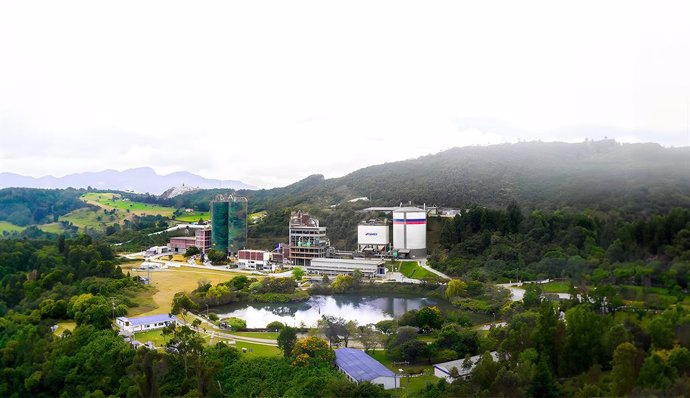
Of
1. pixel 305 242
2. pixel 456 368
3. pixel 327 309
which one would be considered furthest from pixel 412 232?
pixel 456 368

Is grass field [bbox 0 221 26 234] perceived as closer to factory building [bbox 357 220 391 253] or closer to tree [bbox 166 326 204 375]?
factory building [bbox 357 220 391 253]

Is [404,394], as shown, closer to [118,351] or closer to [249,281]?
[118,351]

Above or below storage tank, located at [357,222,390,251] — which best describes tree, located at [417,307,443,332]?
below

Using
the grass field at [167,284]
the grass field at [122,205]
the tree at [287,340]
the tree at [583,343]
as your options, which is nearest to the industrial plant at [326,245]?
the grass field at [167,284]

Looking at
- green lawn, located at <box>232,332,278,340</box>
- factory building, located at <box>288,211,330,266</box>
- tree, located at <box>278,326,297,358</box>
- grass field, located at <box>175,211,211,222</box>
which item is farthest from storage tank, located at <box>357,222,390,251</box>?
grass field, located at <box>175,211,211,222</box>

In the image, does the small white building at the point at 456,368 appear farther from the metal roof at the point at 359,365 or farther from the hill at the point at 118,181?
the hill at the point at 118,181

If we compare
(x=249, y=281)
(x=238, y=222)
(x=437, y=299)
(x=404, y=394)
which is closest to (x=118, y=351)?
(x=404, y=394)
